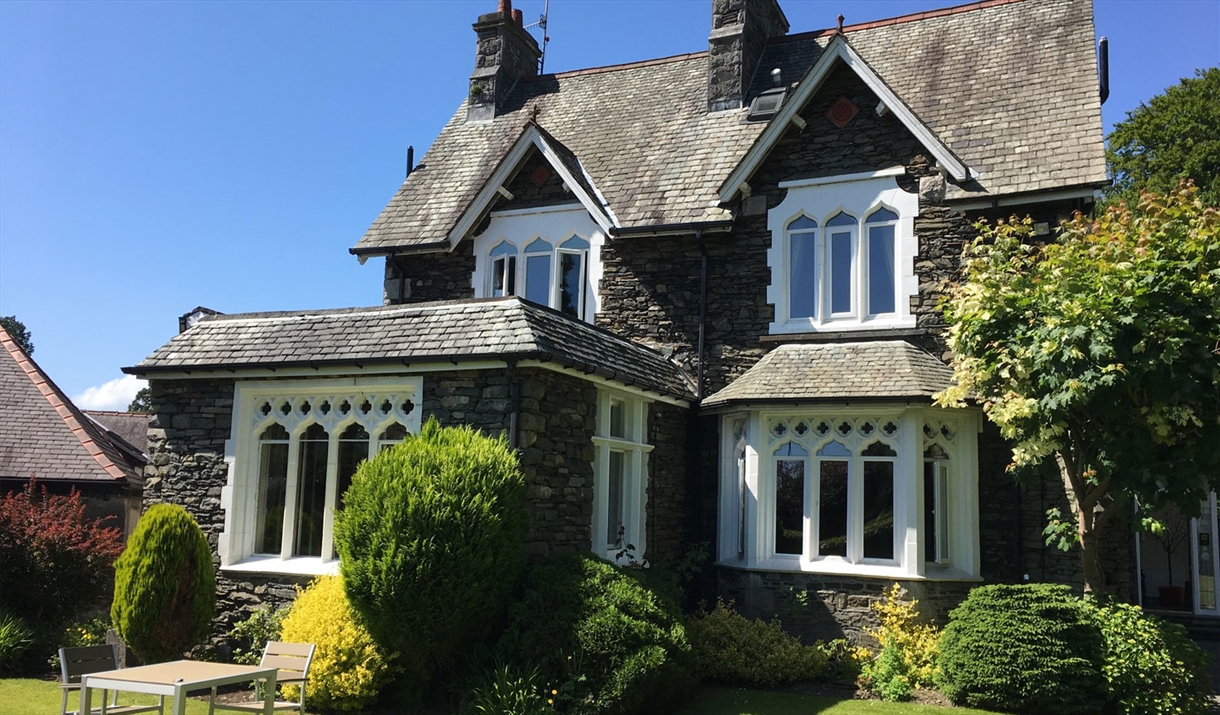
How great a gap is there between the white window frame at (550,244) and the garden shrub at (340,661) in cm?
748

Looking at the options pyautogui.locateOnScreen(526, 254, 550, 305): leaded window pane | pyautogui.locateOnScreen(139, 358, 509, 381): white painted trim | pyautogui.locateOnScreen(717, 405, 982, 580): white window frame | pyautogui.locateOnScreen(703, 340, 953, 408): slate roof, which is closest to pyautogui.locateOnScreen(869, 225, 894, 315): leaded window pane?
pyautogui.locateOnScreen(703, 340, 953, 408): slate roof

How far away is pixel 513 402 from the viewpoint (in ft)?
35.4

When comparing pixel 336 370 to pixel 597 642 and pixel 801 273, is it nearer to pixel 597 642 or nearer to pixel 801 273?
pixel 597 642

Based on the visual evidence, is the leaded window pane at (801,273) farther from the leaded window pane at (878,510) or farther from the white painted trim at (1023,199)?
the leaded window pane at (878,510)

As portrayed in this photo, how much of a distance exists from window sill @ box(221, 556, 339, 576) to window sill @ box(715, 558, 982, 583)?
18.8 feet

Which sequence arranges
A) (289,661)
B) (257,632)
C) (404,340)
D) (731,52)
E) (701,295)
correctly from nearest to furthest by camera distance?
(289,661) < (404,340) < (257,632) < (701,295) < (731,52)

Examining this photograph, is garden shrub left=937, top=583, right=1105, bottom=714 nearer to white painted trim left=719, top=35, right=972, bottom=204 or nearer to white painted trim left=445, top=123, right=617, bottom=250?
white painted trim left=719, top=35, right=972, bottom=204

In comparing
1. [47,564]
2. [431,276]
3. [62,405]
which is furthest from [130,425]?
[47,564]

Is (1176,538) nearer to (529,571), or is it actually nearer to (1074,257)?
(1074,257)

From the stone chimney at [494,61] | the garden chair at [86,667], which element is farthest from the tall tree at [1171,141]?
the garden chair at [86,667]

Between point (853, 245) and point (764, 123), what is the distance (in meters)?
3.70

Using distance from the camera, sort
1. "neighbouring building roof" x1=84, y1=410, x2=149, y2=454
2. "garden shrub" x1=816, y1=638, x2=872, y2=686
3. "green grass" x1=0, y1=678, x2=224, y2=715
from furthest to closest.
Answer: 1. "neighbouring building roof" x1=84, y1=410, x2=149, y2=454
2. "garden shrub" x1=816, y1=638, x2=872, y2=686
3. "green grass" x1=0, y1=678, x2=224, y2=715

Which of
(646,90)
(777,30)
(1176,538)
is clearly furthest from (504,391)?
(1176,538)

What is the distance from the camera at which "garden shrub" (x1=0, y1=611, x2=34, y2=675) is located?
475 inches
